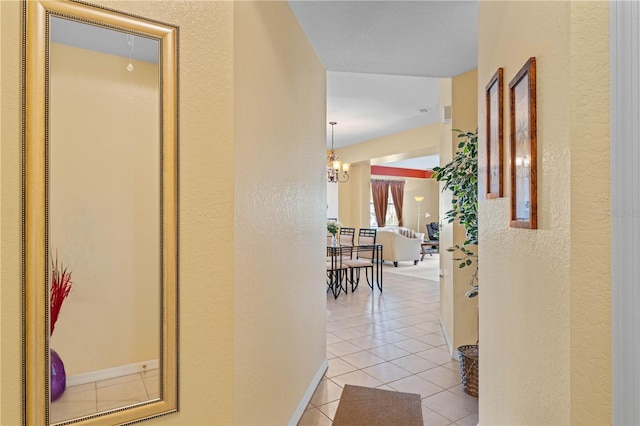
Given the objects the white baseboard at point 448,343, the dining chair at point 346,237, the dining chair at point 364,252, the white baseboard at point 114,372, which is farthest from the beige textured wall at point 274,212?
the dining chair at point 346,237

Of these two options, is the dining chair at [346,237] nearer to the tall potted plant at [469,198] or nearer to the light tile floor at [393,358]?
the light tile floor at [393,358]

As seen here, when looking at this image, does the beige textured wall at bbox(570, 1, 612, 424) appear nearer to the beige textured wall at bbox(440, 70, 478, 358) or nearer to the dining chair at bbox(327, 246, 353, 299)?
the beige textured wall at bbox(440, 70, 478, 358)

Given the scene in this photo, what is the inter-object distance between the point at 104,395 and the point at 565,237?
1572mm

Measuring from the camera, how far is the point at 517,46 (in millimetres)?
1423

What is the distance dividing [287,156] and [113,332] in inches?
47.6

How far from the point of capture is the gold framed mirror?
1245 mm

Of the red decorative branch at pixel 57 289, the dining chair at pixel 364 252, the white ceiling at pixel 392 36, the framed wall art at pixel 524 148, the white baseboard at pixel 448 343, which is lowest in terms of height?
the white baseboard at pixel 448 343

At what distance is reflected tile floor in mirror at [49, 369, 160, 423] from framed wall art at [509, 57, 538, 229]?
4.67 ft

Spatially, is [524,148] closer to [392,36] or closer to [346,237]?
[392,36]

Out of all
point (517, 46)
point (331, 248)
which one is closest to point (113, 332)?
point (517, 46)

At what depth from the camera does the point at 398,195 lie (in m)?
13.8

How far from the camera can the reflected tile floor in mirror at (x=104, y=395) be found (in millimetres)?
1313

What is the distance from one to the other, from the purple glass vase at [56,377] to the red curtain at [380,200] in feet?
40.7

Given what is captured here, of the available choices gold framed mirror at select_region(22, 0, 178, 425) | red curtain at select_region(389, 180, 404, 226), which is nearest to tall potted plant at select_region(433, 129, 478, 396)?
gold framed mirror at select_region(22, 0, 178, 425)
